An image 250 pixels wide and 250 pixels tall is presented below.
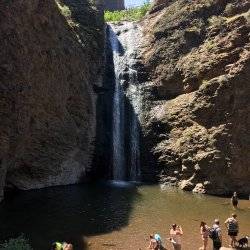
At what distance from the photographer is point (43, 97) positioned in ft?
130

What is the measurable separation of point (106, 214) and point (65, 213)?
2.83 m

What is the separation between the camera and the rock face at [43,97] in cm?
3391

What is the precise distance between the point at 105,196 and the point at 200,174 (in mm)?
10481

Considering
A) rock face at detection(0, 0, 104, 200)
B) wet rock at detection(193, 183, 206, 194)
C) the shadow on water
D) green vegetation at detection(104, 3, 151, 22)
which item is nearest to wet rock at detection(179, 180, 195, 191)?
wet rock at detection(193, 183, 206, 194)

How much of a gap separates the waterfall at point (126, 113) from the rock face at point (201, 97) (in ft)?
4.81

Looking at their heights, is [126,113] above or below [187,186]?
above

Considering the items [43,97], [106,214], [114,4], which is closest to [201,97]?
[43,97]

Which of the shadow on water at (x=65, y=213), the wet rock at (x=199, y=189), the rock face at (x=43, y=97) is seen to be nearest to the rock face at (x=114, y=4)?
the rock face at (x=43, y=97)

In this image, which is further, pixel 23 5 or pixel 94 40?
pixel 94 40

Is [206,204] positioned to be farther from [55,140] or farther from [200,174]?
[55,140]

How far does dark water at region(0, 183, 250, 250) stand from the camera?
2570 cm

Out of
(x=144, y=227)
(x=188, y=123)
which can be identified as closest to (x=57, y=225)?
(x=144, y=227)

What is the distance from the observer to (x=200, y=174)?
139 feet

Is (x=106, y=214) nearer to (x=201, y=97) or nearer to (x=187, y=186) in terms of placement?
(x=187, y=186)
